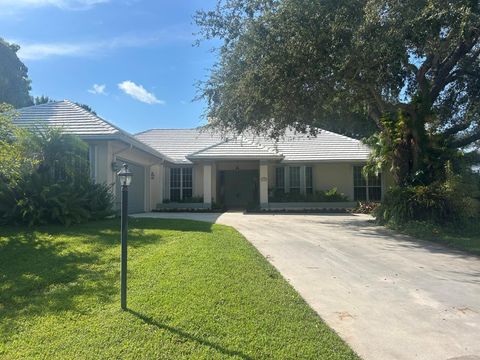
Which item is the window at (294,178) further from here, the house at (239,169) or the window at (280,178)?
the window at (280,178)

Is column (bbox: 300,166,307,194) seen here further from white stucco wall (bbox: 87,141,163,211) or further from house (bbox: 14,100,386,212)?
white stucco wall (bbox: 87,141,163,211)

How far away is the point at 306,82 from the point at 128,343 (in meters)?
10.7

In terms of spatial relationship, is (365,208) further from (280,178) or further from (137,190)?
(137,190)

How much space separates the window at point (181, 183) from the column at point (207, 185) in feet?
6.89

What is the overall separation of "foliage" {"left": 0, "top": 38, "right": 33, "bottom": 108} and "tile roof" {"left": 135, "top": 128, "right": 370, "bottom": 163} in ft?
56.1

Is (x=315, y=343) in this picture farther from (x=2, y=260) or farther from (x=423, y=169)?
(x=423, y=169)

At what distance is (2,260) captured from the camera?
7.45 meters

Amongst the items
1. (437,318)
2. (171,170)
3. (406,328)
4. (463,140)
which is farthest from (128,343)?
(171,170)

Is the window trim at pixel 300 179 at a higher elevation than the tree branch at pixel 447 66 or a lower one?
lower

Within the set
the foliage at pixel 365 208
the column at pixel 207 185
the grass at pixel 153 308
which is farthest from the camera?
the column at pixel 207 185

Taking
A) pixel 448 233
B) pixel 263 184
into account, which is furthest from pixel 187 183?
pixel 448 233

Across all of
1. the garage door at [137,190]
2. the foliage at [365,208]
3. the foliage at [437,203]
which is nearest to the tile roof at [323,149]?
the foliage at [365,208]

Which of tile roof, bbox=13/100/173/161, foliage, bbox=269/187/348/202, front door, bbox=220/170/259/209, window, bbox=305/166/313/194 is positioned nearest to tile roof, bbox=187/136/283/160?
foliage, bbox=269/187/348/202

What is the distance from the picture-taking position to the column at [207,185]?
2242 cm
